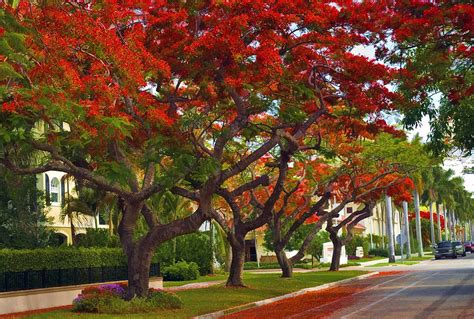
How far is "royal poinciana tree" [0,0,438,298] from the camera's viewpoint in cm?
1784

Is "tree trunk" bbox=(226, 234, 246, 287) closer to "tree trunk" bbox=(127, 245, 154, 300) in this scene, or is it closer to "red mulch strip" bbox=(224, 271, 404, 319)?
"red mulch strip" bbox=(224, 271, 404, 319)

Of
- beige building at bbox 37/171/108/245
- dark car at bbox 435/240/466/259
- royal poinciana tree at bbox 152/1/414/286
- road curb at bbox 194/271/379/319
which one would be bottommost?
road curb at bbox 194/271/379/319

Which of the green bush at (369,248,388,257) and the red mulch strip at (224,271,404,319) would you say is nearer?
the red mulch strip at (224,271,404,319)

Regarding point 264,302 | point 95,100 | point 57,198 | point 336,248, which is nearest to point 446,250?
point 336,248

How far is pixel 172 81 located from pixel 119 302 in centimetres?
709

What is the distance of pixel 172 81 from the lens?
24359mm

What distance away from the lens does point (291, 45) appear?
21.9m

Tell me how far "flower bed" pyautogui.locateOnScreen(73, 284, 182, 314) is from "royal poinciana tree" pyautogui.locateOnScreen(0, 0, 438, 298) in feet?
1.85

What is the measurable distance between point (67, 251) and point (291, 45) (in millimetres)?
11301

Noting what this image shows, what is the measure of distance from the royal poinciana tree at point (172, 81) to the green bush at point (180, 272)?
21105mm

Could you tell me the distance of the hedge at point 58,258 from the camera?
2439cm

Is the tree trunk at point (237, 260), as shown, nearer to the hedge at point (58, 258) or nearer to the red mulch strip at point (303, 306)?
the red mulch strip at point (303, 306)

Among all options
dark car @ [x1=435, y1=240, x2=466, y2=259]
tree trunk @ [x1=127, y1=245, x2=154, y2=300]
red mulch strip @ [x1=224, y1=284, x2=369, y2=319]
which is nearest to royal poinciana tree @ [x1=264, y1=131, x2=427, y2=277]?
red mulch strip @ [x1=224, y1=284, x2=369, y2=319]

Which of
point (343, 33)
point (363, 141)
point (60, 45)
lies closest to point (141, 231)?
point (363, 141)
